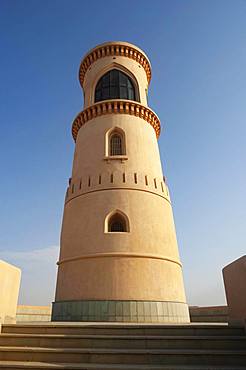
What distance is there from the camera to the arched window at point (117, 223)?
41.5ft

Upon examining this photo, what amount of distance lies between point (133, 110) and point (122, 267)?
9.70 metres

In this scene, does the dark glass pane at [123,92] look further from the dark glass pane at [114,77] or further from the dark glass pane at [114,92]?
the dark glass pane at [114,77]

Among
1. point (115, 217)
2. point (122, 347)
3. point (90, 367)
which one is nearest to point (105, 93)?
point (115, 217)

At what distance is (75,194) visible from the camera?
46.3 feet

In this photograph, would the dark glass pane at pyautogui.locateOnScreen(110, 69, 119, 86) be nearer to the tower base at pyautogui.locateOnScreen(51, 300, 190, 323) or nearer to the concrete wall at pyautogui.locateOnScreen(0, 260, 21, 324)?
the tower base at pyautogui.locateOnScreen(51, 300, 190, 323)

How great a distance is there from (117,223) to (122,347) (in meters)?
7.40

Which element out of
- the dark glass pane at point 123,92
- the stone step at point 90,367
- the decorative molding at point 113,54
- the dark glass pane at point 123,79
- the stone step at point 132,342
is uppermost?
the decorative molding at point 113,54

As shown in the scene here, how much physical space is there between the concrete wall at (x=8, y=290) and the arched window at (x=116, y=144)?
9146 millimetres

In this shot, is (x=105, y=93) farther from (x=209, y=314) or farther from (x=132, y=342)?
(x=209, y=314)

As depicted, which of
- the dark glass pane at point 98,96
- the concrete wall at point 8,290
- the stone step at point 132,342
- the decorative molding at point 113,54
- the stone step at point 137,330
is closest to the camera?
the stone step at point 132,342

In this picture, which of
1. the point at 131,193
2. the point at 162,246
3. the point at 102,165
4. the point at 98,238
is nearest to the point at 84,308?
the point at 98,238

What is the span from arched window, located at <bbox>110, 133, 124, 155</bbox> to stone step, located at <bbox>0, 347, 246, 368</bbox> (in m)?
11.0

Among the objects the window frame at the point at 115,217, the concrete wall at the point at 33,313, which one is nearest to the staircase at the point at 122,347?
the window frame at the point at 115,217

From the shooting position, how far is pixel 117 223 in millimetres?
13039
